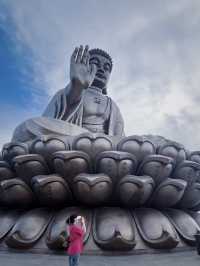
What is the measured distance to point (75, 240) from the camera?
8.03 ft

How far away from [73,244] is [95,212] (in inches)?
58.0

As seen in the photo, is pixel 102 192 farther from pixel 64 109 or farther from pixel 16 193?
pixel 64 109

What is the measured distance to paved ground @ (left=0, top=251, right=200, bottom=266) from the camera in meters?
2.81

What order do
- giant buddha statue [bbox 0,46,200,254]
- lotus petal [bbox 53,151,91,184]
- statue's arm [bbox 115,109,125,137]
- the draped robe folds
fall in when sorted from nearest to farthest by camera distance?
giant buddha statue [bbox 0,46,200,254] → lotus petal [bbox 53,151,91,184] → the draped robe folds → statue's arm [bbox 115,109,125,137]

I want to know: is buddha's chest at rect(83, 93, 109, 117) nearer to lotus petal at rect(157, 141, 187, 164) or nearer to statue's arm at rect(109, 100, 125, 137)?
statue's arm at rect(109, 100, 125, 137)

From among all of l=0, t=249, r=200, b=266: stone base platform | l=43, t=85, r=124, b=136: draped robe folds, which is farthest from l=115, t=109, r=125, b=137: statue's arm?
l=0, t=249, r=200, b=266: stone base platform

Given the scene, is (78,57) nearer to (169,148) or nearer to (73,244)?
(169,148)

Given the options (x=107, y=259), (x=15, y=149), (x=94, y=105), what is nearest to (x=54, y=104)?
(x=94, y=105)

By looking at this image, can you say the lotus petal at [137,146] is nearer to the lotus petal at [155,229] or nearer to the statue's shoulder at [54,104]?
the lotus petal at [155,229]

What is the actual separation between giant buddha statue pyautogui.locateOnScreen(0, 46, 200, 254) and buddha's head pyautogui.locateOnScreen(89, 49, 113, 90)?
3.44 m

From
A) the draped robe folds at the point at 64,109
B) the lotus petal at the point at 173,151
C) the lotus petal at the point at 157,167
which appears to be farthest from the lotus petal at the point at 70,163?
the draped robe folds at the point at 64,109

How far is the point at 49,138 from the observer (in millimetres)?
3955

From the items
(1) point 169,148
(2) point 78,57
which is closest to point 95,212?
(1) point 169,148

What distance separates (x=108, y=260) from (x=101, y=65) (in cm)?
540
